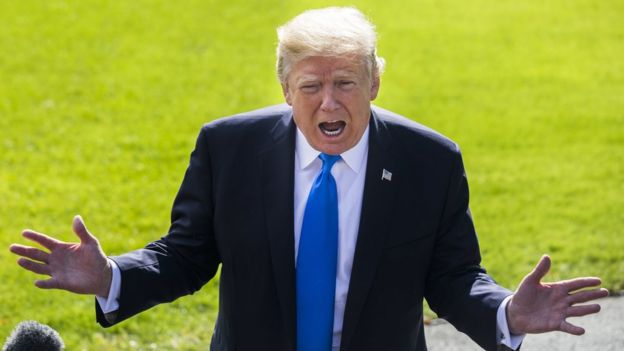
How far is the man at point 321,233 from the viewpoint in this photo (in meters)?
3.73

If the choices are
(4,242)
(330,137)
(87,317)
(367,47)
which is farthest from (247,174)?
(4,242)

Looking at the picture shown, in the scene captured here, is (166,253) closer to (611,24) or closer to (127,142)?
(127,142)

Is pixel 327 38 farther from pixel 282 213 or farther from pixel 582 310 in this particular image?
pixel 582 310

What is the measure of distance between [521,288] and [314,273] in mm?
788

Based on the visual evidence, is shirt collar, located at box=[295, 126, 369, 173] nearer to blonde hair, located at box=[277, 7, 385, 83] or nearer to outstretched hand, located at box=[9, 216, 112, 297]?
blonde hair, located at box=[277, 7, 385, 83]

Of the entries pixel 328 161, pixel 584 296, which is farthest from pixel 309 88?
pixel 584 296

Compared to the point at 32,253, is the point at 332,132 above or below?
above

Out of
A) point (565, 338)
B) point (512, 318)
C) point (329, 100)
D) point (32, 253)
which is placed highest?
point (329, 100)

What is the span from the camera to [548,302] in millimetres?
3533

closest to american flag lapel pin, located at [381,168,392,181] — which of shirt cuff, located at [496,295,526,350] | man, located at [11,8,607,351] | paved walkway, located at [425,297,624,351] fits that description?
man, located at [11,8,607,351]

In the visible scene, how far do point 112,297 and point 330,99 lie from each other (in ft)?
3.59

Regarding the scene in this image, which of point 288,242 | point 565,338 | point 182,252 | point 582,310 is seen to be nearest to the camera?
point 582,310

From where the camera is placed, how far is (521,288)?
3566 mm

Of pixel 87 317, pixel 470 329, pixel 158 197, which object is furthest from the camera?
pixel 158 197
